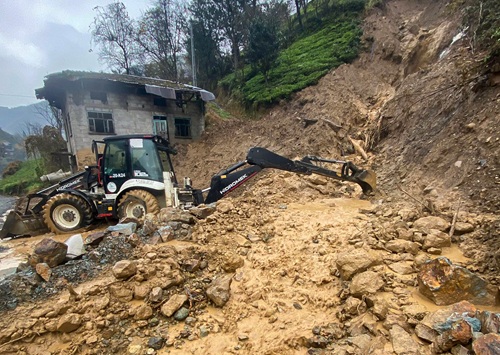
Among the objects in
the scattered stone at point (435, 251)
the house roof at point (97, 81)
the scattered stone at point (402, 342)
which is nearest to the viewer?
the scattered stone at point (402, 342)

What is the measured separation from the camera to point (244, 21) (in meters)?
21.3

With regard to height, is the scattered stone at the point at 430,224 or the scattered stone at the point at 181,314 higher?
the scattered stone at the point at 430,224

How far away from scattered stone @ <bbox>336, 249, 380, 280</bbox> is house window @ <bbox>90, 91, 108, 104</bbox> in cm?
1497

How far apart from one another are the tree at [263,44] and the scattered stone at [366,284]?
47.9ft

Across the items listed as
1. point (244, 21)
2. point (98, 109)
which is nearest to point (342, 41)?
point (244, 21)

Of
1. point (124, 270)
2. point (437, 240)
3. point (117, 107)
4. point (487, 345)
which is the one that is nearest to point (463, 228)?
point (437, 240)

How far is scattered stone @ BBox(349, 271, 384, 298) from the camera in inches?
120

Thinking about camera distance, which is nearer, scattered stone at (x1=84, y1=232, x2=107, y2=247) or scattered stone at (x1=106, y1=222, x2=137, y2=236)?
scattered stone at (x1=84, y1=232, x2=107, y2=247)

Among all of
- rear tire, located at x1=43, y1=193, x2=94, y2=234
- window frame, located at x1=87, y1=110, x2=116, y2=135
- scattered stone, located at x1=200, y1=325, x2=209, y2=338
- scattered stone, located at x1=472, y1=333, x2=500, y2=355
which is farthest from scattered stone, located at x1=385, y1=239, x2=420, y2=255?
window frame, located at x1=87, y1=110, x2=116, y2=135

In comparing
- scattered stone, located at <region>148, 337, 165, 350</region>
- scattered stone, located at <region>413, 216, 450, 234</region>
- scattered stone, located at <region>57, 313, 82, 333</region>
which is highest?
scattered stone, located at <region>413, 216, 450, 234</region>

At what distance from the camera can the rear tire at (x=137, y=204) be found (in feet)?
21.6

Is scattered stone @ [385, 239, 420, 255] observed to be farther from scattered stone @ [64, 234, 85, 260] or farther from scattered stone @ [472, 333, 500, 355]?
scattered stone @ [64, 234, 85, 260]

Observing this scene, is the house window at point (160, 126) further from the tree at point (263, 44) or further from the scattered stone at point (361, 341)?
the scattered stone at point (361, 341)

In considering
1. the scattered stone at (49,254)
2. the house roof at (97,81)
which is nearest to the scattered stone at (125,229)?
the scattered stone at (49,254)
